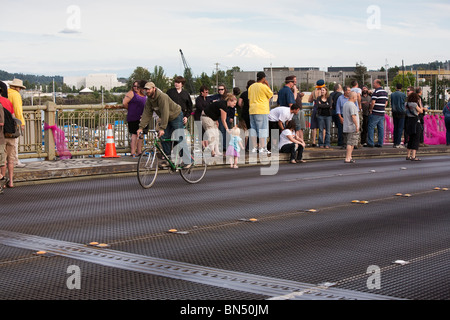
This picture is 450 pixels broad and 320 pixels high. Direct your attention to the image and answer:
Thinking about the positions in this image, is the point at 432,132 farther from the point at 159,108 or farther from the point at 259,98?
the point at 159,108

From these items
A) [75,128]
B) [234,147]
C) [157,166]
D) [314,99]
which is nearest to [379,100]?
[314,99]

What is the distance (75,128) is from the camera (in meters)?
19.9

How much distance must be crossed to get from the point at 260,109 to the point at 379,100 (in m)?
6.33

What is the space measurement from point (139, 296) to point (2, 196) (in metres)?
7.93

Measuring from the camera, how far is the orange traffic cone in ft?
66.2

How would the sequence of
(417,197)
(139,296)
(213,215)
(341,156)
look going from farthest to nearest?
1. (341,156)
2. (417,197)
3. (213,215)
4. (139,296)

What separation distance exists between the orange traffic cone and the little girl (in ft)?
11.1

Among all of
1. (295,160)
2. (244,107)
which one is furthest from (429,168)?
(244,107)

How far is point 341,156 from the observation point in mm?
23656

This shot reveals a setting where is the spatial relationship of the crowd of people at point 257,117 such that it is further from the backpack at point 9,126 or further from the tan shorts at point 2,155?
the tan shorts at point 2,155

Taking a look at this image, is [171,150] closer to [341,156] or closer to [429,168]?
[429,168]

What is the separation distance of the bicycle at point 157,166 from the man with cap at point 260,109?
5.28 m

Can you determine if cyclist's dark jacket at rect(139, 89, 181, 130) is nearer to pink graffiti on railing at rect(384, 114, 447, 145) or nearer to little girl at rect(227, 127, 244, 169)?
little girl at rect(227, 127, 244, 169)

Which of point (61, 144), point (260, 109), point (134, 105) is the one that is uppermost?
point (134, 105)
